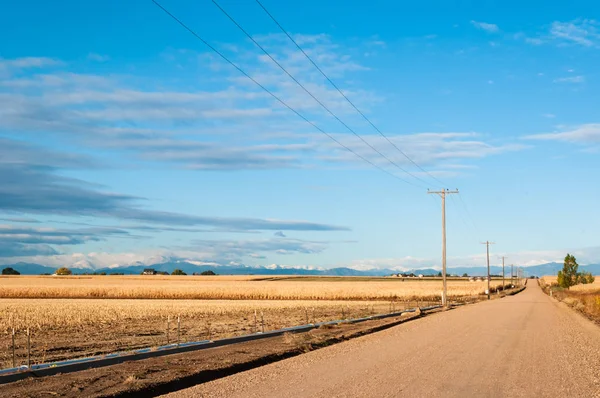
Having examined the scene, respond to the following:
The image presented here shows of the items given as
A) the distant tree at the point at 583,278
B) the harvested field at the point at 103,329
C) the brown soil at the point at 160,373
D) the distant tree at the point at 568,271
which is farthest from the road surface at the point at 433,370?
the distant tree at the point at 583,278

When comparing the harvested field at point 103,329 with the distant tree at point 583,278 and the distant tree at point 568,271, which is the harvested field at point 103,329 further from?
the distant tree at point 583,278

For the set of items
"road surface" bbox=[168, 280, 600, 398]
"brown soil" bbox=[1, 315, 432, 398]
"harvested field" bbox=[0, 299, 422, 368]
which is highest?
"road surface" bbox=[168, 280, 600, 398]

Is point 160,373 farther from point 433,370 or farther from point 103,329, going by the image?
point 103,329

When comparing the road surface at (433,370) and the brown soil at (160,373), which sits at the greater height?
the road surface at (433,370)

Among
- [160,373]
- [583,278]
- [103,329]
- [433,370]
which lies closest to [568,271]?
[583,278]

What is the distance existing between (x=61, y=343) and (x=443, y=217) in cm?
4219

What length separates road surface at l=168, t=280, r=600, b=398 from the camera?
13.4m

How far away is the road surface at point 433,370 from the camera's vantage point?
43.9 ft

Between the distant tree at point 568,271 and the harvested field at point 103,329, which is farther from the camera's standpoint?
the distant tree at point 568,271

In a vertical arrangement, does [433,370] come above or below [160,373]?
above

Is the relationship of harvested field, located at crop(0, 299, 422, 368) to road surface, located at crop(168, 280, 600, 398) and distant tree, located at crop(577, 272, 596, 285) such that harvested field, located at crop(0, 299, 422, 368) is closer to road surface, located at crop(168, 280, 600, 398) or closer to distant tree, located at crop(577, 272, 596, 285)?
road surface, located at crop(168, 280, 600, 398)

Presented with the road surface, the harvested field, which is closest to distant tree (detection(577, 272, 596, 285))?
the harvested field

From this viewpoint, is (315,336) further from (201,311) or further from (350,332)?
(201,311)

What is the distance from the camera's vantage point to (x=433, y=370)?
16188 millimetres
